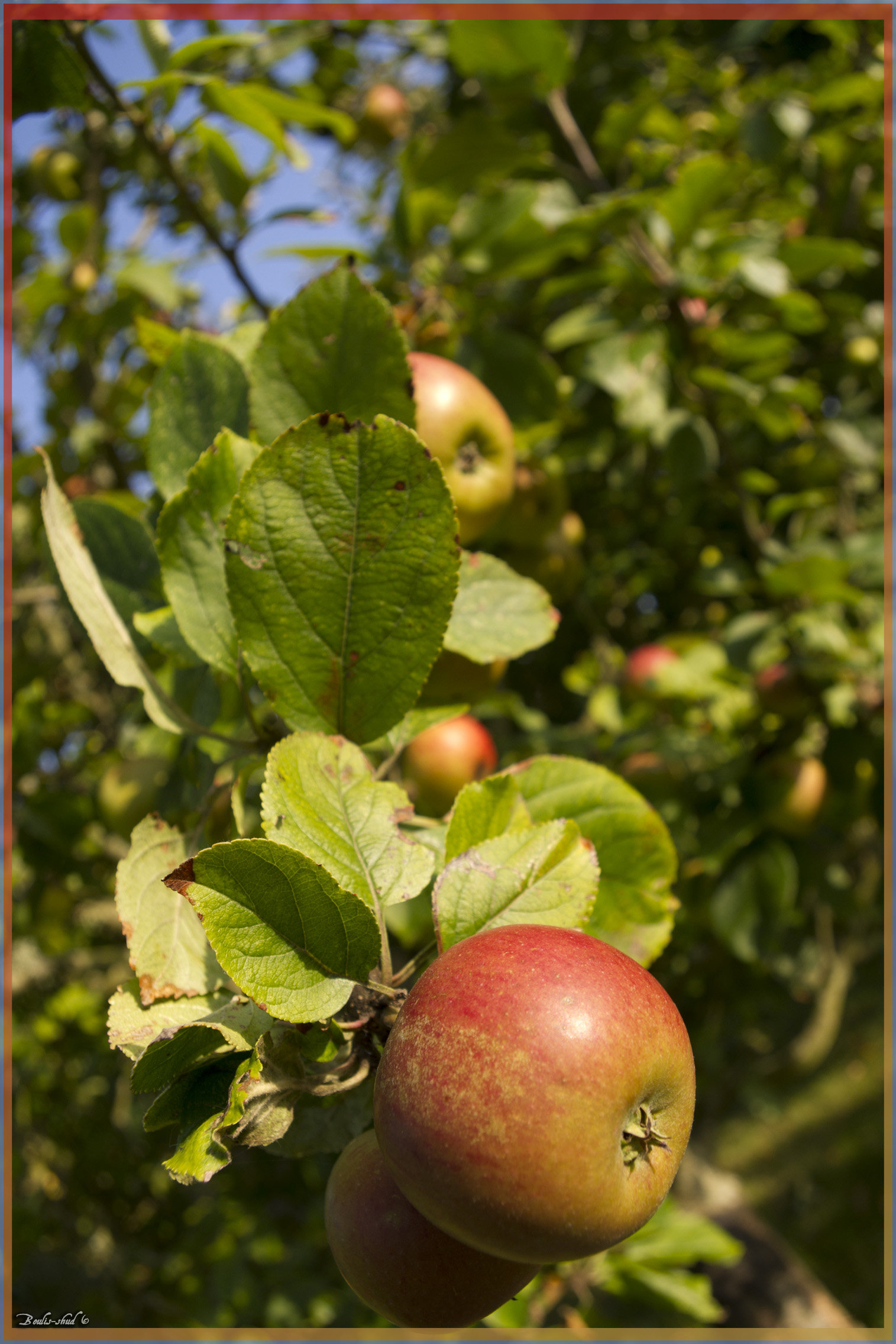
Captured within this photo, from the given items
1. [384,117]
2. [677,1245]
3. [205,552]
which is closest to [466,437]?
[205,552]

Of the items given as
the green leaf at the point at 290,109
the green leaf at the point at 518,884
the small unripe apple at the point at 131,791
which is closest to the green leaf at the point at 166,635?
the green leaf at the point at 518,884

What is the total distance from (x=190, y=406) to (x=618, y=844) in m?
0.60

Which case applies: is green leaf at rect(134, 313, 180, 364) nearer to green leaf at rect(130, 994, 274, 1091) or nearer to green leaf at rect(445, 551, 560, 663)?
green leaf at rect(445, 551, 560, 663)

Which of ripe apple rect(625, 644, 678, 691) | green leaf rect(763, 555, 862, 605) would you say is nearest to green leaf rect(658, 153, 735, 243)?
green leaf rect(763, 555, 862, 605)

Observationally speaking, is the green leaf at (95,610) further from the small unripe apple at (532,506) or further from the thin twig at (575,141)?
the thin twig at (575,141)

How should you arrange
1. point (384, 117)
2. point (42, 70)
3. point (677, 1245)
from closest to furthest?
point (42, 70) → point (677, 1245) → point (384, 117)

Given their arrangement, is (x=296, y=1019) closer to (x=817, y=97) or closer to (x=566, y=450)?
(x=566, y=450)

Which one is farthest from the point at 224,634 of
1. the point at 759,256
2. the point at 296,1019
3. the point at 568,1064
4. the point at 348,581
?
the point at 759,256

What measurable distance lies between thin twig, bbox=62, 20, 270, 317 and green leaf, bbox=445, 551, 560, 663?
71 cm

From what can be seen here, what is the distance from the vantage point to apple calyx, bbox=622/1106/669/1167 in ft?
1.80

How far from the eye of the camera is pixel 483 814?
71 cm

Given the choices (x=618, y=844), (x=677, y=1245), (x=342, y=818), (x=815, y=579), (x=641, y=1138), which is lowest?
(x=677, y=1245)

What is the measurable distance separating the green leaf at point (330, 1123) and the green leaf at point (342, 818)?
7.6 inches

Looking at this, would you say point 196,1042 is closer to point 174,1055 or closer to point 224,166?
point 174,1055
